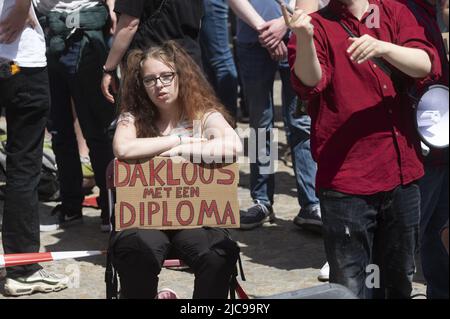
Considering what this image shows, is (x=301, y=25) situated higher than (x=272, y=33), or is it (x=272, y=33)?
(x=301, y=25)

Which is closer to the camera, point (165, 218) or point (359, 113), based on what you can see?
point (359, 113)

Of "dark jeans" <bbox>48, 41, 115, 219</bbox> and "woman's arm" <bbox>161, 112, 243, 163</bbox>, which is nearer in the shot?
"woman's arm" <bbox>161, 112, 243, 163</bbox>

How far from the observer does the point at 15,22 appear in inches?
194

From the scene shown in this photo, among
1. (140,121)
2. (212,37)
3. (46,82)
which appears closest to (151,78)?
(140,121)

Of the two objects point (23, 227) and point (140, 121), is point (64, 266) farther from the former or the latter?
point (140, 121)

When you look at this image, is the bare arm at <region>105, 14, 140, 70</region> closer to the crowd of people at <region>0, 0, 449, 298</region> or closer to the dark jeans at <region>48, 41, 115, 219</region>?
the crowd of people at <region>0, 0, 449, 298</region>

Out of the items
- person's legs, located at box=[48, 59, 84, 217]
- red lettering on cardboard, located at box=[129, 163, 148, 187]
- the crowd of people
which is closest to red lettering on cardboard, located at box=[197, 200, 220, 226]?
the crowd of people

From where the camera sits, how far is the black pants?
436cm

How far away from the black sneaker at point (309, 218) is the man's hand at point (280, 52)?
863 millimetres

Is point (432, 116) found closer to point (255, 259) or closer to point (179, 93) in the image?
point (179, 93)

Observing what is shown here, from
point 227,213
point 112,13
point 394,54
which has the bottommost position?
point 227,213

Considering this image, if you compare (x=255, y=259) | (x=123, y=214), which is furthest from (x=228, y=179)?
(x=255, y=259)

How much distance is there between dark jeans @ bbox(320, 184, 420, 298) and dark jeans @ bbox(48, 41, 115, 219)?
2.42 meters

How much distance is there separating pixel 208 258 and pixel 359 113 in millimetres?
1007
